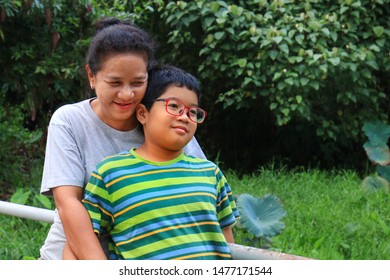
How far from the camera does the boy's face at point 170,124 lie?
7.60 feet

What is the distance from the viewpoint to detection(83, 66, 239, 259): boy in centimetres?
225

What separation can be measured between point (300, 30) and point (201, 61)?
1255mm

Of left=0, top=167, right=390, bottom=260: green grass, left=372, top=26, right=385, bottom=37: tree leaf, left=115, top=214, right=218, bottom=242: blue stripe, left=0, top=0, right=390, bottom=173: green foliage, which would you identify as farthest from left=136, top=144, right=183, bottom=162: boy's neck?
left=372, top=26, right=385, bottom=37: tree leaf

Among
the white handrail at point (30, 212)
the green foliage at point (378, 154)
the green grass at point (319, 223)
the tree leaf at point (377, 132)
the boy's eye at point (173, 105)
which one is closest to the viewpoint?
the boy's eye at point (173, 105)

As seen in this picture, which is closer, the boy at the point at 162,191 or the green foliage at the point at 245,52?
the boy at the point at 162,191

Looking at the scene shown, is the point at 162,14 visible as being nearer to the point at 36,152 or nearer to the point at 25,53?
the point at 25,53

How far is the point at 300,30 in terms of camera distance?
17.9 feet

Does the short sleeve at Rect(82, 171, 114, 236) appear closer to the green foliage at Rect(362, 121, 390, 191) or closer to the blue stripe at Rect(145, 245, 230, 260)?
the blue stripe at Rect(145, 245, 230, 260)

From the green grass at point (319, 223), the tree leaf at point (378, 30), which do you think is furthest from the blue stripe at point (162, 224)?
the tree leaf at point (378, 30)

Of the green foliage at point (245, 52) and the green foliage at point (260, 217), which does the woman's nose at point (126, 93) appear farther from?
the green foliage at point (245, 52)

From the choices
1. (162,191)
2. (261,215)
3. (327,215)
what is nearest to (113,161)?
(162,191)

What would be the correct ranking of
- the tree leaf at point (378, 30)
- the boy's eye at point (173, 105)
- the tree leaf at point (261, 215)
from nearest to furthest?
the boy's eye at point (173, 105) < the tree leaf at point (261, 215) < the tree leaf at point (378, 30)

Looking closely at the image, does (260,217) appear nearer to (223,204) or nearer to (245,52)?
(223,204)

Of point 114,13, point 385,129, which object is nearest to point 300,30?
point 385,129
